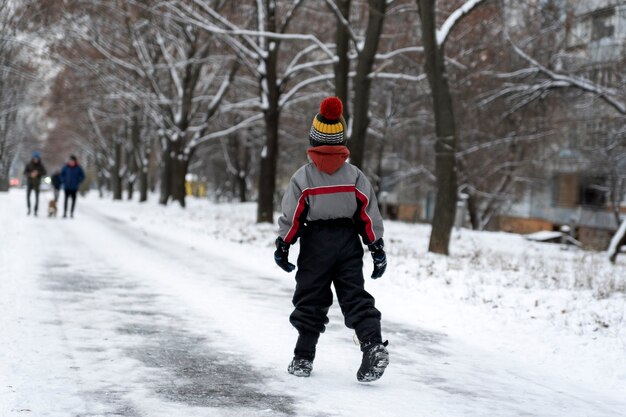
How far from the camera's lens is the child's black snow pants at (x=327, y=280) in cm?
494

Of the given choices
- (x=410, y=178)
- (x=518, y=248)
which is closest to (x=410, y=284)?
(x=518, y=248)

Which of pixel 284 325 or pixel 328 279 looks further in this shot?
pixel 284 325

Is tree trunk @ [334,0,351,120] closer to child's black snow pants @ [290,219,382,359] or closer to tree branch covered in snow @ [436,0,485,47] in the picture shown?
tree branch covered in snow @ [436,0,485,47]

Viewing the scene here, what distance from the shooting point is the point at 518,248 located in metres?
19.9

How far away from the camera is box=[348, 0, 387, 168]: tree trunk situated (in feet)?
53.3

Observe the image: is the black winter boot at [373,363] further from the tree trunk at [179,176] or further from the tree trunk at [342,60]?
the tree trunk at [179,176]

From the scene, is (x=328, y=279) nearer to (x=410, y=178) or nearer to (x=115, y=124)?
(x=410, y=178)

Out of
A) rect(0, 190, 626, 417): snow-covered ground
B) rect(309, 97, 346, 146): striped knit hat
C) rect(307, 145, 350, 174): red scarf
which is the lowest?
rect(0, 190, 626, 417): snow-covered ground

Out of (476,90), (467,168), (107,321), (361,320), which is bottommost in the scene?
(107,321)

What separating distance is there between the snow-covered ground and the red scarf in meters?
1.45

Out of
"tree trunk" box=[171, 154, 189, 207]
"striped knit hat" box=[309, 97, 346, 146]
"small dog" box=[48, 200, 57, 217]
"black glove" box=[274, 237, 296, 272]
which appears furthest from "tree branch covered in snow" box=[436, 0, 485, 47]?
"tree trunk" box=[171, 154, 189, 207]

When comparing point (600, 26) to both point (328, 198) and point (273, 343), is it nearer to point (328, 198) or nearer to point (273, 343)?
point (273, 343)

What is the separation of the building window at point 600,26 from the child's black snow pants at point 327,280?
45.6 feet

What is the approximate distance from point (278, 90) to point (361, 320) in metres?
18.0
